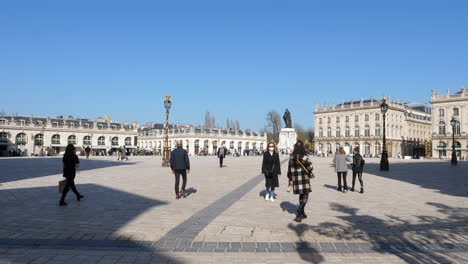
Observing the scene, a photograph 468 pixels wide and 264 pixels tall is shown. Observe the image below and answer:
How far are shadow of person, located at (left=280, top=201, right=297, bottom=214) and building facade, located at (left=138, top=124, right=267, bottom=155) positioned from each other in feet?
241

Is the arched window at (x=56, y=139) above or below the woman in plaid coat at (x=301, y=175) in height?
above

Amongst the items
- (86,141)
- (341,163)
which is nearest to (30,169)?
(341,163)

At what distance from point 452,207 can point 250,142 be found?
9910 cm

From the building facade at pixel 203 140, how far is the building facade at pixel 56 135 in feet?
34.3

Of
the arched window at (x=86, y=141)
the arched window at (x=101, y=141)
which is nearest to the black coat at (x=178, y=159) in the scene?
the arched window at (x=86, y=141)

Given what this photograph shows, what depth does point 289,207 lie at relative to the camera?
8.36 m

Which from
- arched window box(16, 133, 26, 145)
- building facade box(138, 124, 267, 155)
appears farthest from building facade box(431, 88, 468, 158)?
arched window box(16, 133, 26, 145)

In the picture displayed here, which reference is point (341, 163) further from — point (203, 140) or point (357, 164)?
point (203, 140)

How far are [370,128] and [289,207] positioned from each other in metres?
80.5

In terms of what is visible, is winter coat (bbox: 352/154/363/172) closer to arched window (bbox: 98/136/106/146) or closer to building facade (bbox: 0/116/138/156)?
building facade (bbox: 0/116/138/156)

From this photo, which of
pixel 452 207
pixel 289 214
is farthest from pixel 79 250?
pixel 452 207

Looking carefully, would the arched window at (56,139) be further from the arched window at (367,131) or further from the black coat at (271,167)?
the black coat at (271,167)

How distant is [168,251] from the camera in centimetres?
471

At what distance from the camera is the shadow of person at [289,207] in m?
7.94
